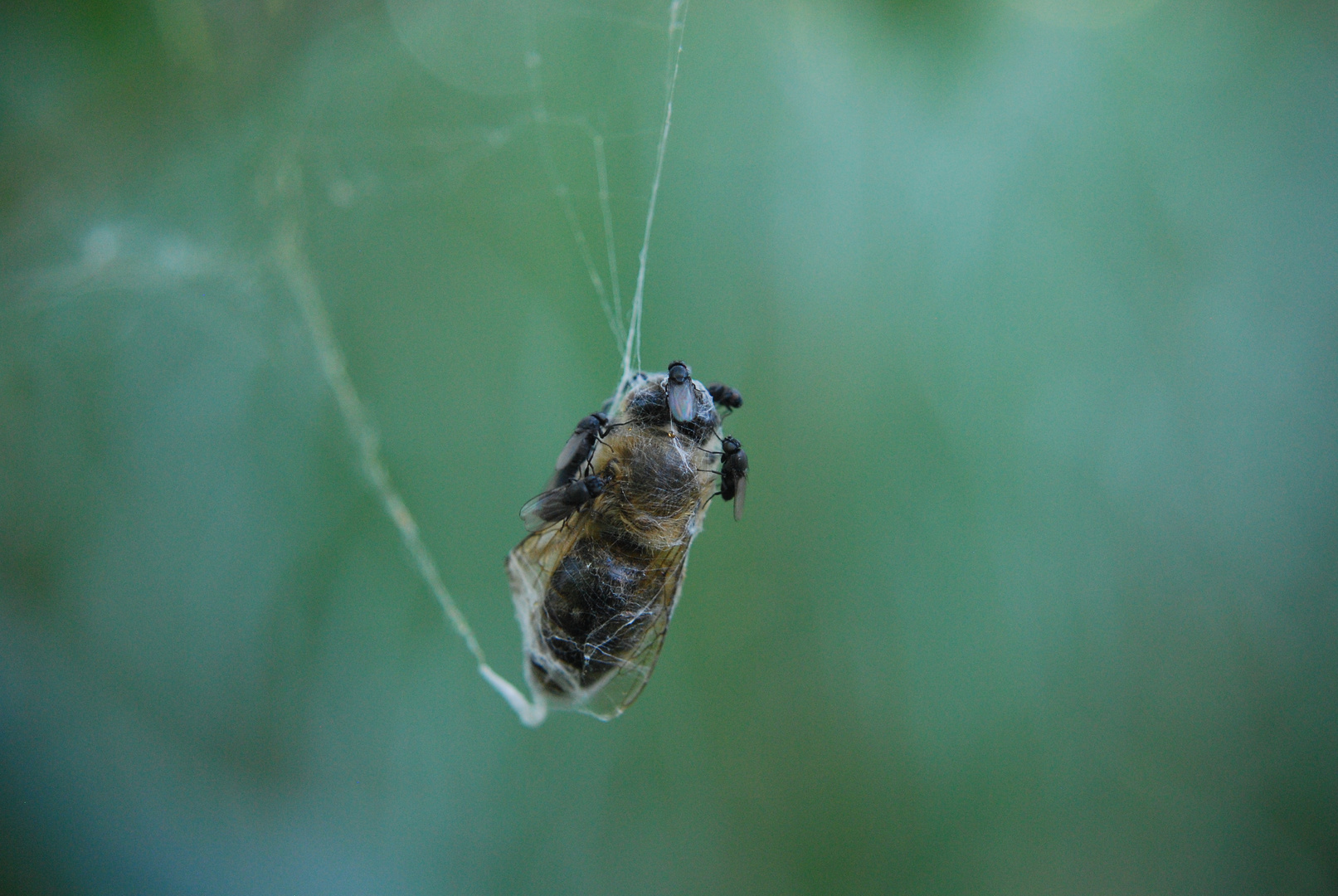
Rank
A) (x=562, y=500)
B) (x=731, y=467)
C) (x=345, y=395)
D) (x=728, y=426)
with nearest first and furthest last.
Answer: (x=562, y=500) → (x=731, y=467) → (x=345, y=395) → (x=728, y=426)

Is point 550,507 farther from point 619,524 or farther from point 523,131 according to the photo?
point 523,131

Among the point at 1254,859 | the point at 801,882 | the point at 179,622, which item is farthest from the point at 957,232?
the point at 179,622

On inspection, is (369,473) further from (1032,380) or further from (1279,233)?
(1279,233)

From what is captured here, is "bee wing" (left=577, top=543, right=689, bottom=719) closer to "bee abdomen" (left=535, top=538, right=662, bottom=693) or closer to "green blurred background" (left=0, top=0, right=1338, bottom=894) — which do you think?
"bee abdomen" (left=535, top=538, right=662, bottom=693)

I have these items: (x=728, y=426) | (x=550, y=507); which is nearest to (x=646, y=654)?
(x=550, y=507)

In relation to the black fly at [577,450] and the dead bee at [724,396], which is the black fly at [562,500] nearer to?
the black fly at [577,450]
